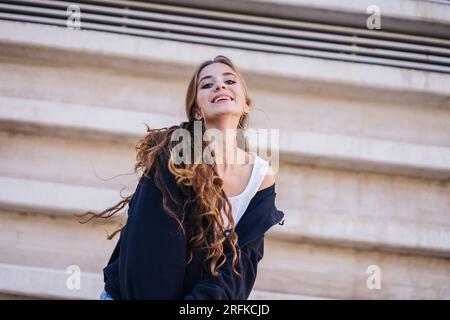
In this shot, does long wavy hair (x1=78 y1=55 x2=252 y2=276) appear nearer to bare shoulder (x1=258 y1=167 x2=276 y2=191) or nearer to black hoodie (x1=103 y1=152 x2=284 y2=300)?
black hoodie (x1=103 y1=152 x2=284 y2=300)

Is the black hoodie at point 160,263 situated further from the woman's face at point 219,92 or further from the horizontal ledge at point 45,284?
the horizontal ledge at point 45,284

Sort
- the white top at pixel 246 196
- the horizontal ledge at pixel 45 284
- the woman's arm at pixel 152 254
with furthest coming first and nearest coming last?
the horizontal ledge at pixel 45 284
the white top at pixel 246 196
the woman's arm at pixel 152 254

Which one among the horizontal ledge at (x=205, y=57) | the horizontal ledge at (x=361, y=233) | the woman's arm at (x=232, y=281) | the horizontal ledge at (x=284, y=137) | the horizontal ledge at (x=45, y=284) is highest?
the horizontal ledge at (x=205, y=57)

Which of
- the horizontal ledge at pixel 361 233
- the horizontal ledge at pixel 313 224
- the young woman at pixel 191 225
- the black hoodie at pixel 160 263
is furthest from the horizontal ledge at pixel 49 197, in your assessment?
the black hoodie at pixel 160 263

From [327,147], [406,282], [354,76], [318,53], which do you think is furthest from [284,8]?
[406,282]

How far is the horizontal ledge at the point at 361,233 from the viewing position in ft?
13.1

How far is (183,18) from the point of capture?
174 inches

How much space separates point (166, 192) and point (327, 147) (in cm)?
252

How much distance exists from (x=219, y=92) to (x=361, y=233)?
7.01 ft

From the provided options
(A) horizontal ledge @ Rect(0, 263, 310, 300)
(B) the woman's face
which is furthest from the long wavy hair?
(A) horizontal ledge @ Rect(0, 263, 310, 300)

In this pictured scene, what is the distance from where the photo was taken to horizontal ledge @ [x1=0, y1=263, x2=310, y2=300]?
12.3 ft

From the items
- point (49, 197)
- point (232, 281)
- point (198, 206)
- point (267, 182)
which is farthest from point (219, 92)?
point (49, 197)

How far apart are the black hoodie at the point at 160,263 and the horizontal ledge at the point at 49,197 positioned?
6.71ft
